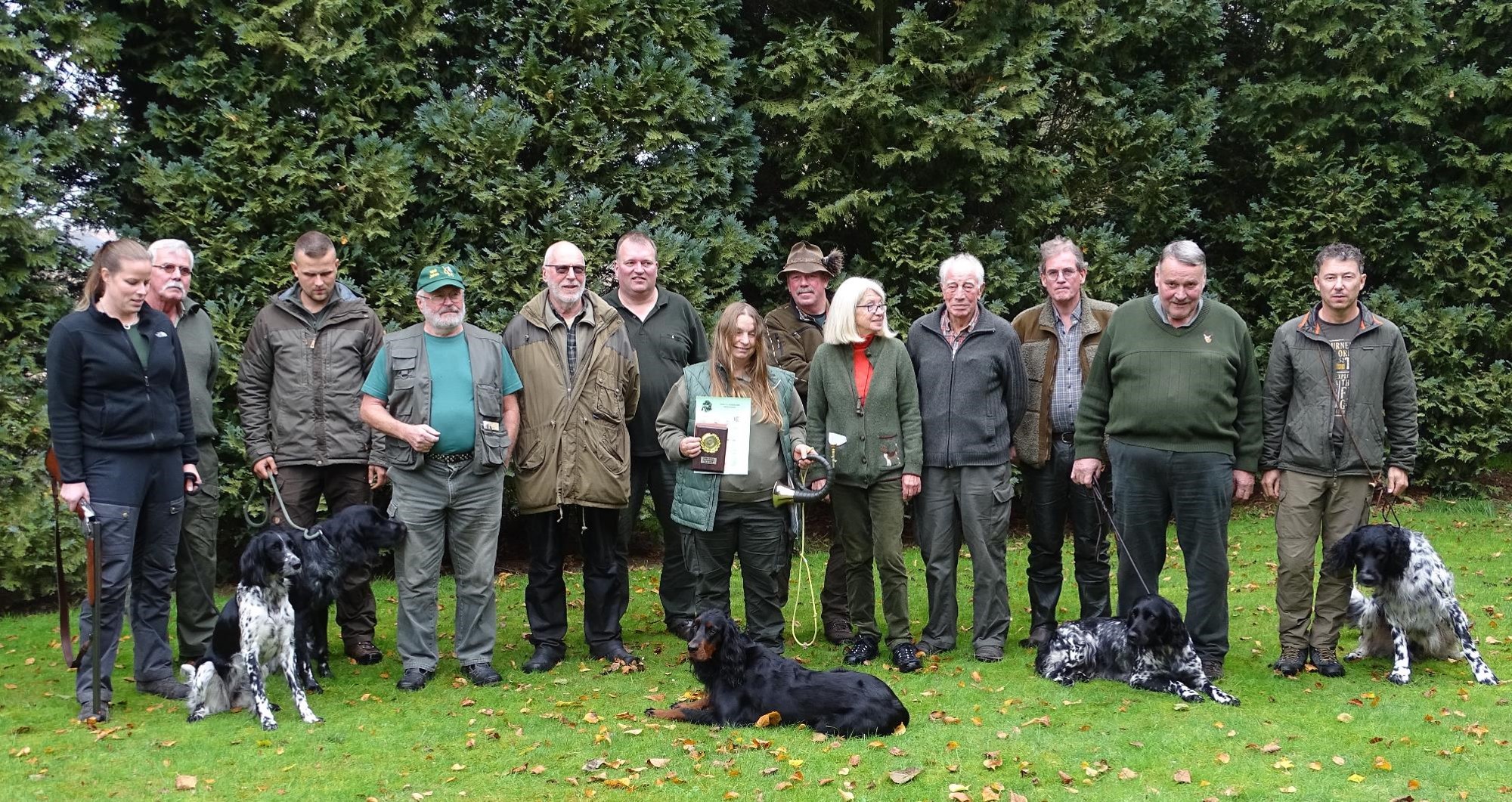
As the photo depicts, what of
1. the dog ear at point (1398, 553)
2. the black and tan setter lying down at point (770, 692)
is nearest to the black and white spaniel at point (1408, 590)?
the dog ear at point (1398, 553)

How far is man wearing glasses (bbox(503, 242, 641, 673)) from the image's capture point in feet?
20.3

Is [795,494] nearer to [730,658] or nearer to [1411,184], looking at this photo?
[730,658]

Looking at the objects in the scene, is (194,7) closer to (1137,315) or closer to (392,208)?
(392,208)

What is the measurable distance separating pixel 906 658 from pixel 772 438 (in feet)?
4.52

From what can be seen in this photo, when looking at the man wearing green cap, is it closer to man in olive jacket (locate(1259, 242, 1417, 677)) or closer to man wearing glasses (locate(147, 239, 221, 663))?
man wearing glasses (locate(147, 239, 221, 663))

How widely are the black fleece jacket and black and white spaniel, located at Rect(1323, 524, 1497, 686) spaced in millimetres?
5918

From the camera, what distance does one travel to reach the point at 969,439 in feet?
20.6

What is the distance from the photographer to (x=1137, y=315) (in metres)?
6.03

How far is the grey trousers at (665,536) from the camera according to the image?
6895 millimetres

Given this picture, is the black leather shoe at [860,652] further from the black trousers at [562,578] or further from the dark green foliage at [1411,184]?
the dark green foliage at [1411,184]

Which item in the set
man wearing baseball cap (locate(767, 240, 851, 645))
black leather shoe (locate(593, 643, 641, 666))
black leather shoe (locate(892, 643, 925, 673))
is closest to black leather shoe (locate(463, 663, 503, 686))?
black leather shoe (locate(593, 643, 641, 666))

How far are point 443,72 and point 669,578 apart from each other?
443 centimetres

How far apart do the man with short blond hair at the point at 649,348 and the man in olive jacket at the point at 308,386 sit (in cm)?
144

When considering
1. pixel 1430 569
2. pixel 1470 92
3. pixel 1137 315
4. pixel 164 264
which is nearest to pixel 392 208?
pixel 164 264
